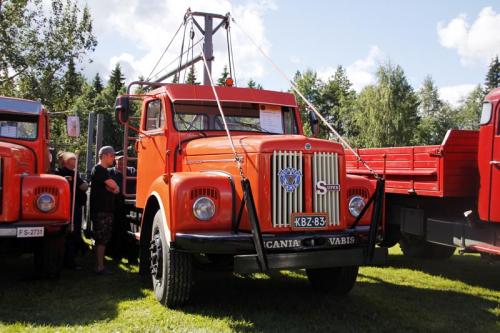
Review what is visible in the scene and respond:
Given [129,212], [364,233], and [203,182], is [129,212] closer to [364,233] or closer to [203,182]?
[203,182]

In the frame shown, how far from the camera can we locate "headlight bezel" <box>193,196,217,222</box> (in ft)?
14.7

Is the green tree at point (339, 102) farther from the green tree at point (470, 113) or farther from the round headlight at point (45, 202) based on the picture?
the round headlight at point (45, 202)

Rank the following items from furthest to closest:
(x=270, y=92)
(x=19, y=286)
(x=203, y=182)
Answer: (x=270, y=92) < (x=19, y=286) < (x=203, y=182)

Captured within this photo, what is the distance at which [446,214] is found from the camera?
6602 mm

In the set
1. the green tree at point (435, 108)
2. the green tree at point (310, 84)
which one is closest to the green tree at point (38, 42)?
the green tree at point (310, 84)

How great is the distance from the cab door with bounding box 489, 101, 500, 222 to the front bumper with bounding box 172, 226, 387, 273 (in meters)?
1.95

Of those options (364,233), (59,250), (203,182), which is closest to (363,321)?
(364,233)

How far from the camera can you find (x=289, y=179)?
4590 millimetres

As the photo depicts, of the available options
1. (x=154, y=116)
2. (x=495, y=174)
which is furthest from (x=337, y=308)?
(x=154, y=116)

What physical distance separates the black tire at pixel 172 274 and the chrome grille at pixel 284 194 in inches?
37.8

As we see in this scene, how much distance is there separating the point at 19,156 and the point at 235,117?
8.85 ft

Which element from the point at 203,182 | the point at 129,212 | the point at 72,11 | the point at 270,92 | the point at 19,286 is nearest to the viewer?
the point at 203,182

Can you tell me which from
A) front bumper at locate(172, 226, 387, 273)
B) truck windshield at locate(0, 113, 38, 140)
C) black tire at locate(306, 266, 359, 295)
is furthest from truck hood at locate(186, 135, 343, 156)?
truck windshield at locate(0, 113, 38, 140)

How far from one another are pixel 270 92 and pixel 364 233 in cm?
246
